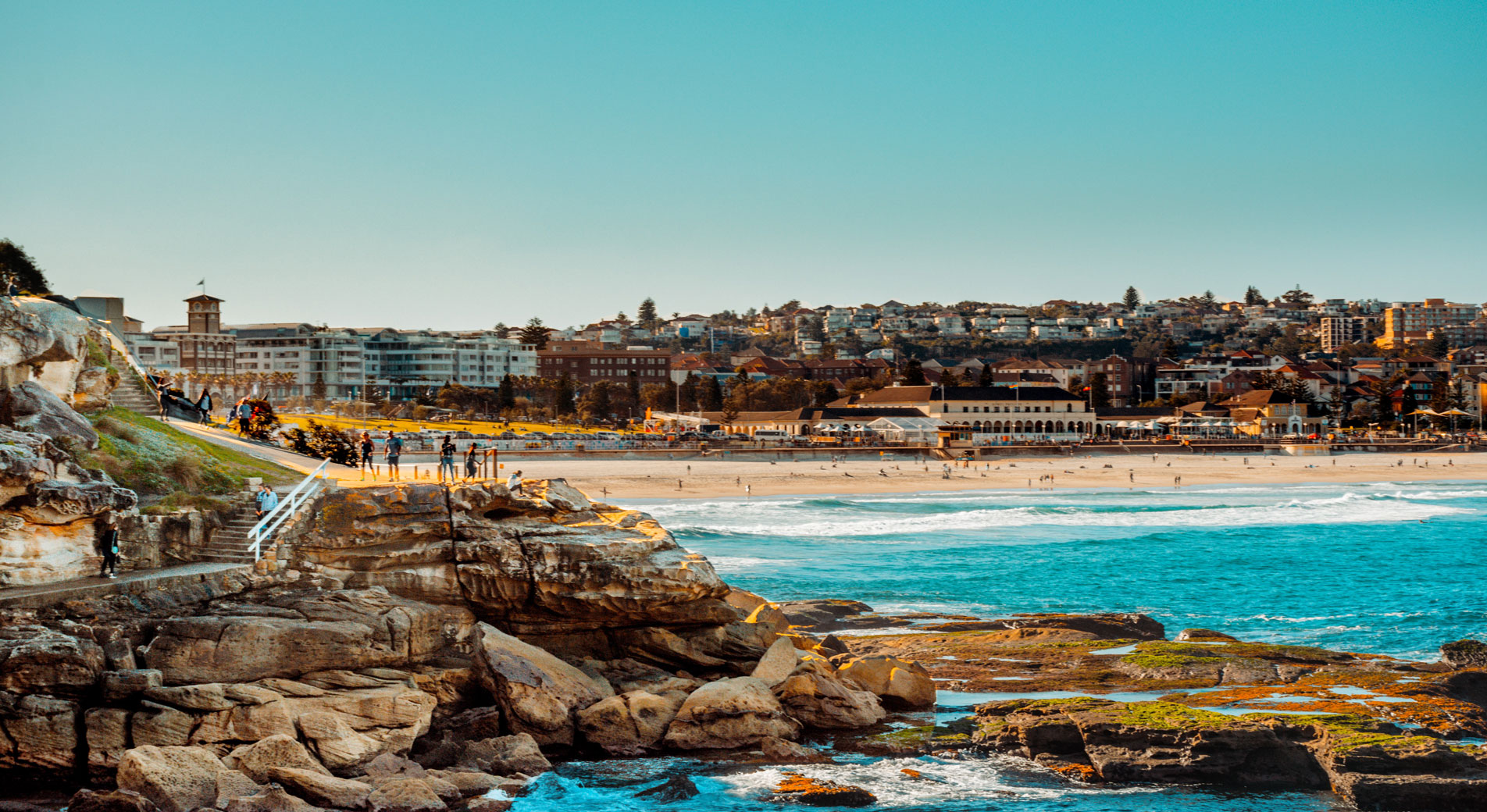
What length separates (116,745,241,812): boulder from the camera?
1077cm

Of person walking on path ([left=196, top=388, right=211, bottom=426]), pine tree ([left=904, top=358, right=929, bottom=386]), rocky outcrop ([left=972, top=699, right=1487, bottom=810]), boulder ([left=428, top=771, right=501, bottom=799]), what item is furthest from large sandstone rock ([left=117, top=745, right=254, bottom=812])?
pine tree ([left=904, top=358, right=929, bottom=386])

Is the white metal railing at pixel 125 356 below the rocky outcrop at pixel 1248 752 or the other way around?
the other way around

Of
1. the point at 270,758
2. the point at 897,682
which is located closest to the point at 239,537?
the point at 270,758

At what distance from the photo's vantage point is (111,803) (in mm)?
10414

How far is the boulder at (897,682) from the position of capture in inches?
642

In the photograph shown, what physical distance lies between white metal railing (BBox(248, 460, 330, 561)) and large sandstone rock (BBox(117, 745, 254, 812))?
3.42m

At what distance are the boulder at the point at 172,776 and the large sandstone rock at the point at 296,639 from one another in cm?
128

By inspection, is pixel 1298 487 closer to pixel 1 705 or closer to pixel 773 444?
pixel 773 444

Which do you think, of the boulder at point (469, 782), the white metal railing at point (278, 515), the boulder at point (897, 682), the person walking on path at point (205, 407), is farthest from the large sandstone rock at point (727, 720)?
the person walking on path at point (205, 407)

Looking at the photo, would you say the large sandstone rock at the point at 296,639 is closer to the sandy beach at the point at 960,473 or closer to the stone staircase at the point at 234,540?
the stone staircase at the point at 234,540

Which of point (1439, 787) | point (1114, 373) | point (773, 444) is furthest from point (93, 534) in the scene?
point (1114, 373)

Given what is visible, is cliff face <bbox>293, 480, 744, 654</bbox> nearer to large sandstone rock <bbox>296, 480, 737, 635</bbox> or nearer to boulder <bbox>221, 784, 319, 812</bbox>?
large sandstone rock <bbox>296, 480, 737, 635</bbox>

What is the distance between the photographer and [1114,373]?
6363 inches

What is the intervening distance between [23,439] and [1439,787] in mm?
16643
